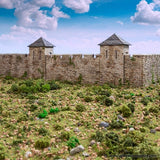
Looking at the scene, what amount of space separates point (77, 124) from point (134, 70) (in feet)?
36.8

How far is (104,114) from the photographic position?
15625mm

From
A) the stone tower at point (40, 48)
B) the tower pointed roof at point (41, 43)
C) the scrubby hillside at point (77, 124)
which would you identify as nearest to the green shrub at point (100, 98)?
the scrubby hillside at point (77, 124)

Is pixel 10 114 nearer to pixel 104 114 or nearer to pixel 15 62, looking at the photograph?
pixel 104 114

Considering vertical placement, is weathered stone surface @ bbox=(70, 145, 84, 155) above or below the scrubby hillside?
below

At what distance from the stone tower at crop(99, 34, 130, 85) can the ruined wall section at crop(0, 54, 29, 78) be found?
1048 centimetres

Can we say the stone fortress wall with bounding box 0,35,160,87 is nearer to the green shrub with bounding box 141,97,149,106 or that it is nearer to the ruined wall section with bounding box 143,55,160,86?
the ruined wall section with bounding box 143,55,160,86

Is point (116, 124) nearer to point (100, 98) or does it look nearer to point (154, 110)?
point (154, 110)

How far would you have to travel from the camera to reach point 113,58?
2392cm

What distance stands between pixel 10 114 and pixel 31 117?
159 centimetres

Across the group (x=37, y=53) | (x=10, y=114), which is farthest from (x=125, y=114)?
(x=37, y=53)

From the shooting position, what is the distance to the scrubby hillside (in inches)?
418

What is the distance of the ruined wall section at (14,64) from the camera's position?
29.9 meters

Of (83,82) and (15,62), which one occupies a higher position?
(15,62)

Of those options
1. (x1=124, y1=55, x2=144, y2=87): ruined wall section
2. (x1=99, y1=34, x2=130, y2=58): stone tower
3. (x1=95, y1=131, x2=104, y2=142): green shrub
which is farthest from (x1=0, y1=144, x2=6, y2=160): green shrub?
(x1=99, y1=34, x2=130, y2=58): stone tower
